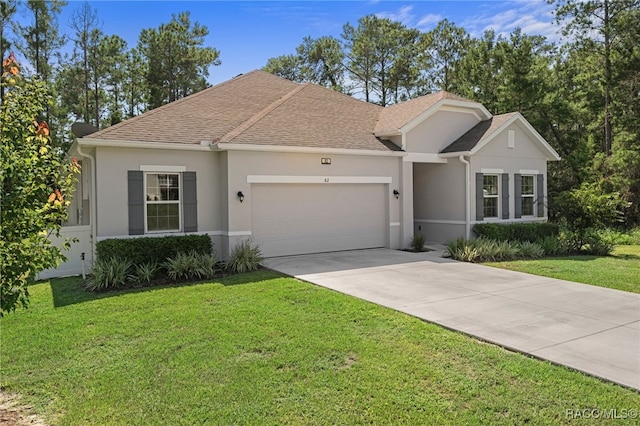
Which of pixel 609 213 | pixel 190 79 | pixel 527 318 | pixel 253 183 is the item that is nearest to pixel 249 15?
pixel 253 183

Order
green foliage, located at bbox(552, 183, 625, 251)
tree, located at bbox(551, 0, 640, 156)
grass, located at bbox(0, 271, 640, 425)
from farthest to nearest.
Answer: tree, located at bbox(551, 0, 640, 156) → green foliage, located at bbox(552, 183, 625, 251) → grass, located at bbox(0, 271, 640, 425)

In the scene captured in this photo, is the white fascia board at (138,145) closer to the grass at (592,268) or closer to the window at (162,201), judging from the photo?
the window at (162,201)

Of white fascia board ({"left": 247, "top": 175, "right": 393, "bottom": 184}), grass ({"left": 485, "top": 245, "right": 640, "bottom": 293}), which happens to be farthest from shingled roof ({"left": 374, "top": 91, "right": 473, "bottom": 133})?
grass ({"left": 485, "top": 245, "right": 640, "bottom": 293})

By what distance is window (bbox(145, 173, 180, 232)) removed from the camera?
11781mm

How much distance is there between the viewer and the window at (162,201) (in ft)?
38.7

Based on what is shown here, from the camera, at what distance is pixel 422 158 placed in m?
15.7

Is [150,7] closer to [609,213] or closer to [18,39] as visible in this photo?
[609,213]

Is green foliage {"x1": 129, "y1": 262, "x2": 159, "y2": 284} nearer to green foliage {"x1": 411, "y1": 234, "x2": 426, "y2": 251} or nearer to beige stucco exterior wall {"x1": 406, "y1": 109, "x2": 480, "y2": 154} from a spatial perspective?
green foliage {"x1": 411, "y1": 234, "x2": 426, "y2": 251}

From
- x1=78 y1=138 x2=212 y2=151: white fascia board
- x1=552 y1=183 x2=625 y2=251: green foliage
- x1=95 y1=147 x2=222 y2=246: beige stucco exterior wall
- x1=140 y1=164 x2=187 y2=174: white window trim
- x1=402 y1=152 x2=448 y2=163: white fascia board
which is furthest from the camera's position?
x1=402 y1=152 x2=448 y2=163: white fascia board

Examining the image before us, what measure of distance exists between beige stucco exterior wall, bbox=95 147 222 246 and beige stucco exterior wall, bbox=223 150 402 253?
72cm

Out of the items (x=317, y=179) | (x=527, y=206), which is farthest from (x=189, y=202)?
(x=527, y=206)

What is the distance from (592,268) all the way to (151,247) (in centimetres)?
1136

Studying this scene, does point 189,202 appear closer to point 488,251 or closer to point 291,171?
point 291,171

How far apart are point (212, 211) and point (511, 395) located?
32.1ft
